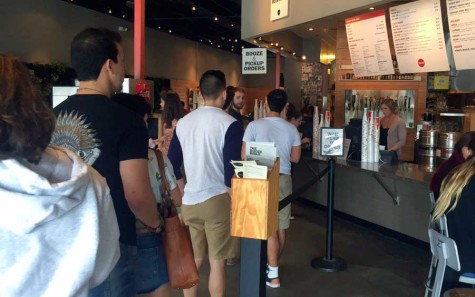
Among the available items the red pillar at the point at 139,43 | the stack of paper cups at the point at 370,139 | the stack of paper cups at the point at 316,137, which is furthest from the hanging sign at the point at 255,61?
the red pillar at the point at 139,43

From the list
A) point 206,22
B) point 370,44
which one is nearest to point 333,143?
point 370,44

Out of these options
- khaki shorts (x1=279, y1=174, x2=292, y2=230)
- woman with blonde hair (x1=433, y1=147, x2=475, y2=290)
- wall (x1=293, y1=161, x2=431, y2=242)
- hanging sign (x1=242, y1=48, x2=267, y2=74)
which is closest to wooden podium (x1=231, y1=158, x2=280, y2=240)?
woman with blonde hair (x1=433, y1=147, x2=475, y2=290)

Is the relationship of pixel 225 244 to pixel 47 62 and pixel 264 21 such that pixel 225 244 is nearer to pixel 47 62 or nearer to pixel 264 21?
pixel 264 21

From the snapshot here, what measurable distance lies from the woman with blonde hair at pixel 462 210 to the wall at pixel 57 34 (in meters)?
9.66

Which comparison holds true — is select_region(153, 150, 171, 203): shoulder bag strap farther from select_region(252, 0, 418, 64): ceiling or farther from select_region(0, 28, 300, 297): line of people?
select_region(252, 0, 418, 64): ceiling

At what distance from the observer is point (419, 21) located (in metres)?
5.18

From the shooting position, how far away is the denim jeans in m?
1.76

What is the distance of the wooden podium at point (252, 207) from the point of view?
59.6 inches

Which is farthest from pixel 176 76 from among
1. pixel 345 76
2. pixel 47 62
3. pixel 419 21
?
pixel 419 21

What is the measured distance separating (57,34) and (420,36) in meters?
9.06

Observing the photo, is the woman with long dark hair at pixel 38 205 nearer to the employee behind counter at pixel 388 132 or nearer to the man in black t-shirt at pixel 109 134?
the man in black t-shirt at pixel 109 134

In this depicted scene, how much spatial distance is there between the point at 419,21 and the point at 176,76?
1267cm

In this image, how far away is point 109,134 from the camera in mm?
1793

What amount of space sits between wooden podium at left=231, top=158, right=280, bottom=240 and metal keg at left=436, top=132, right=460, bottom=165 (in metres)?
4.77
